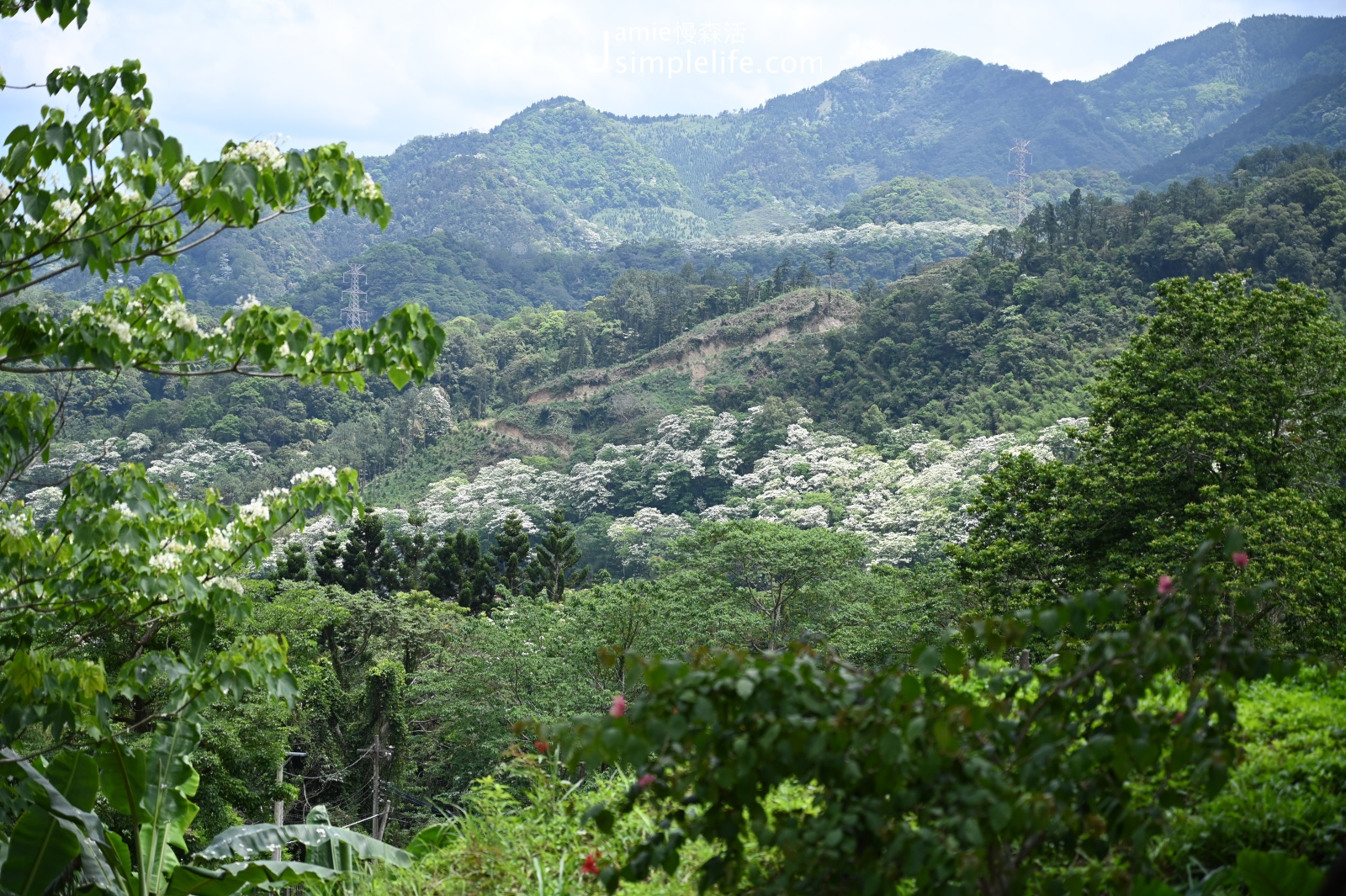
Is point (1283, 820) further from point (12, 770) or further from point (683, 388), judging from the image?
point (683, 388)

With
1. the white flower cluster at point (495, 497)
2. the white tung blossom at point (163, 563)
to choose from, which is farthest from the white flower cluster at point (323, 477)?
the white flower cluster at point (495, 497)

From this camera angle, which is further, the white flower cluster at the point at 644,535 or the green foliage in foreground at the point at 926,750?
the white flower cluster at the point at 644,535

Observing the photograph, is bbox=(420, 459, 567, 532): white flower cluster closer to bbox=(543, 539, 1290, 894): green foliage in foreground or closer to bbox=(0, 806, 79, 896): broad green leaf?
bbox=(0, 806, 79, 896): broad green leaf

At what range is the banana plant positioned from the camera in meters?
4.47

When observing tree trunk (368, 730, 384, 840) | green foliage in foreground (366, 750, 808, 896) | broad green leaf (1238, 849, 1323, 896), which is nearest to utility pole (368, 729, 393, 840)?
tree trunk (368, 730, 384, 840)

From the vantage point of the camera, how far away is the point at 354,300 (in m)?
100

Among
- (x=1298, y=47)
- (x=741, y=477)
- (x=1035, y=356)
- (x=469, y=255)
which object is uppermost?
(x=1298, y=47)

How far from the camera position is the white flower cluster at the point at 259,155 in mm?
3512

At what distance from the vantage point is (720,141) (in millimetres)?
191750

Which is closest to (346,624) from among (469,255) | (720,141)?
(469,255)

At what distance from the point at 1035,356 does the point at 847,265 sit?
60.6 meters

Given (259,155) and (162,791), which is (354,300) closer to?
(162,791)

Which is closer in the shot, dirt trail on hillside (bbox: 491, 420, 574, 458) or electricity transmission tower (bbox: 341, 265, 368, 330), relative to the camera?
dirt trail on hillside (bbox: 491, 420, 574, 458)

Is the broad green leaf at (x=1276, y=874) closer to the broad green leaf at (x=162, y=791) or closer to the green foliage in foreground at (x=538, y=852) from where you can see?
the green foliage in foreground at (x=538, y=852)
